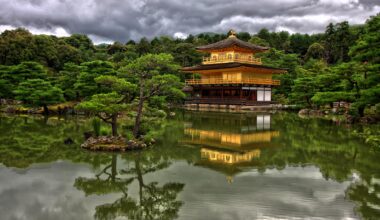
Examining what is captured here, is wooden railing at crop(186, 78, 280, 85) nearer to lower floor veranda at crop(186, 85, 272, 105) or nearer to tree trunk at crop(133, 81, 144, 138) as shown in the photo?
lower floor veranda at crop(186, 85, 272, 105)

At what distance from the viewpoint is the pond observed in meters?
7.37

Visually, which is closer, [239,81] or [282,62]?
[239,81]

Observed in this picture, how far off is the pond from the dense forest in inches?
106

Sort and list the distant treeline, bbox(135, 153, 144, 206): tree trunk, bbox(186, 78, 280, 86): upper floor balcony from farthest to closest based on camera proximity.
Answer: bbox(186, 78, 280, 86): upper floor balcony, the distant treeline, bbox(135, 153, 144, 206): tree trunk

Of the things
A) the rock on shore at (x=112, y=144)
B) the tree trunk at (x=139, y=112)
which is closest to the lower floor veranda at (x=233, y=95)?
the tree trunk at (x=139, y=112)

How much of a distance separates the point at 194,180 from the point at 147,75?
22.9 feet

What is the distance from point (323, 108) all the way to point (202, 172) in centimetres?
2882

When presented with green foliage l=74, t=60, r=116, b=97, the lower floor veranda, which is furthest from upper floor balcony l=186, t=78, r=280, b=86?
green foliage l=74, t=60, r=116, b=97

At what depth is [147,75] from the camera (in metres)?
15.4

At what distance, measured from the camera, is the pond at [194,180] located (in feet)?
24.2

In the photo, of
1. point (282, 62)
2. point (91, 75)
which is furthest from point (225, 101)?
point (91, 75)

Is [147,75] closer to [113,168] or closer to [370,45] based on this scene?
[113,168]

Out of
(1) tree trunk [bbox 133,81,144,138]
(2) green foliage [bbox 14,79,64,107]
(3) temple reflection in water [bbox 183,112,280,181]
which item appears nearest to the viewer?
(3) temple reflection in water [bbox 183,112,280,181]

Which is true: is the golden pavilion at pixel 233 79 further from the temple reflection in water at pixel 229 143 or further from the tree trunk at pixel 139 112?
the tree trunk at pixel 139 112
